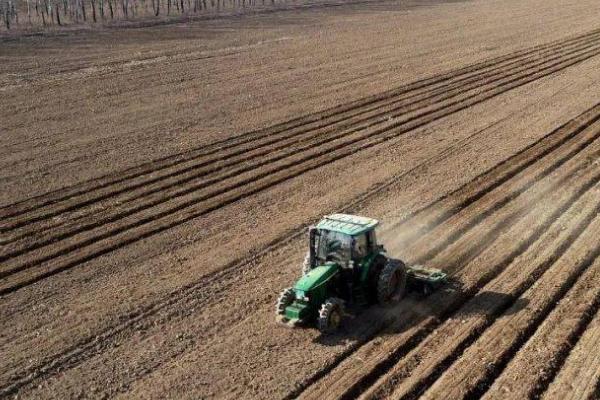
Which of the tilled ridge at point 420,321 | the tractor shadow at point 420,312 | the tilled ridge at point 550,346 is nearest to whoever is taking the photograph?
the tilled ridge at point 550,346

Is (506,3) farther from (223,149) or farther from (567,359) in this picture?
(567,359)

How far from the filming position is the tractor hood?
40.6 ft

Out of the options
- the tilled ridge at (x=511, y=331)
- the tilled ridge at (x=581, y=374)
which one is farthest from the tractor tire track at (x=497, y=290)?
the tilled ridge at (x=581, y=374)

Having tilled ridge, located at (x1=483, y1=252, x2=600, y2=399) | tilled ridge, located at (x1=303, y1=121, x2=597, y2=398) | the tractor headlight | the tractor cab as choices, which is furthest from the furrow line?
tilled ridge, located at (x1=483, y1=252, x2=600, y2=399)

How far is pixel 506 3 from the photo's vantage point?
59.1 metres

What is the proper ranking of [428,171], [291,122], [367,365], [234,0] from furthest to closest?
[234,0] → [291,122] → [428,171] → [367,365]

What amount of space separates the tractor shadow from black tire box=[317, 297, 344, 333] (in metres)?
0.21

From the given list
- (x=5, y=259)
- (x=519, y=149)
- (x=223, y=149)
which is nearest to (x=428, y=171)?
(x=519, y=149)

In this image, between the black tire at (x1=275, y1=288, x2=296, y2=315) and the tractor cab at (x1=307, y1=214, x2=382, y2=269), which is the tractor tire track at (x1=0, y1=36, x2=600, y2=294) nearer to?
the black tire at (x1=275, y1=288, x2=296, y2=315)

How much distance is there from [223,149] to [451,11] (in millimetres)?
37147

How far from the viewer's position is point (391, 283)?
13312 millimetres

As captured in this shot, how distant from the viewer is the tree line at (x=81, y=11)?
51484mm

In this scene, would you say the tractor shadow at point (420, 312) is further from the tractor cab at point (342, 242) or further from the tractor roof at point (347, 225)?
the tractor roof at point (347, 225)

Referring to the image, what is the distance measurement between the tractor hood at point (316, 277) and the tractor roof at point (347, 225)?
0.60 meters
